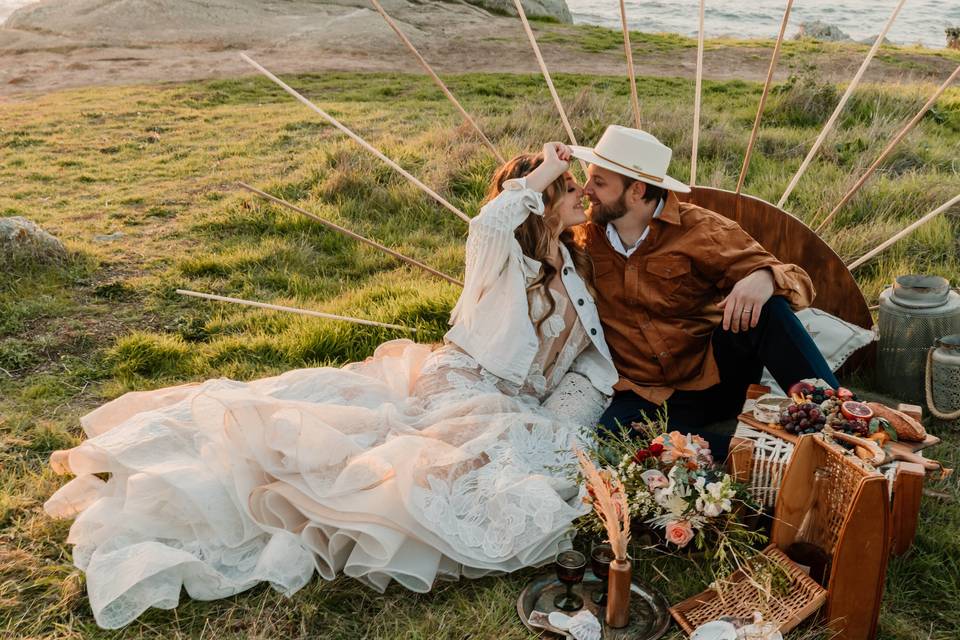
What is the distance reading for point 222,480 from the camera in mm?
3125

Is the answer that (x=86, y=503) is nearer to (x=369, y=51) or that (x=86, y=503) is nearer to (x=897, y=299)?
(x=897, y=299)

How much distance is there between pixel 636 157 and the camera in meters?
3.57

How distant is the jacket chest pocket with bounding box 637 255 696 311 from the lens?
374 centimetres


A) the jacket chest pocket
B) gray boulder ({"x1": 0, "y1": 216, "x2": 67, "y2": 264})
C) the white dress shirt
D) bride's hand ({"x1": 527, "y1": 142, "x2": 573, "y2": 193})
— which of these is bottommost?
gray boulder ({"x1": 0, "y1": 216, "x2": 67, "y2": 264})

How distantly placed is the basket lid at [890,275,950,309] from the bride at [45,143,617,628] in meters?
1.49

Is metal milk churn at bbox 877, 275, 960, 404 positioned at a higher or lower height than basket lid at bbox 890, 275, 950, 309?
lower

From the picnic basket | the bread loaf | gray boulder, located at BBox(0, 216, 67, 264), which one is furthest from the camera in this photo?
gray boulder, located at BBox(0, 216, 67, 264)

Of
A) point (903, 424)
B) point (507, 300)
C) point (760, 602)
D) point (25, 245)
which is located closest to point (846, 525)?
point (760, 602)

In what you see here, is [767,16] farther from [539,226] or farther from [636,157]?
[539,226]

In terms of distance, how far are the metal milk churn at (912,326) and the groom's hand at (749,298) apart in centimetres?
101

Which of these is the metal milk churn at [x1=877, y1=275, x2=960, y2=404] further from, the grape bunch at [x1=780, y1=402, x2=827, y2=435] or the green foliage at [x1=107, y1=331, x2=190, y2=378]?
the green foliage at [x1=107, y1=331, x2=190, y2=378]

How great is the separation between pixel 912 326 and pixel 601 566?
2207 millimetres

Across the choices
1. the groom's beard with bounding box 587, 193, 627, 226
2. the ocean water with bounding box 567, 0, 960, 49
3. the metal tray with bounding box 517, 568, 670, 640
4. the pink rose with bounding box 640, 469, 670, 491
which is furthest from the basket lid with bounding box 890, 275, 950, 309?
the ocean water with bounding box 567, 0, 960, 49

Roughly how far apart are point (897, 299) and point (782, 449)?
5.04ft
